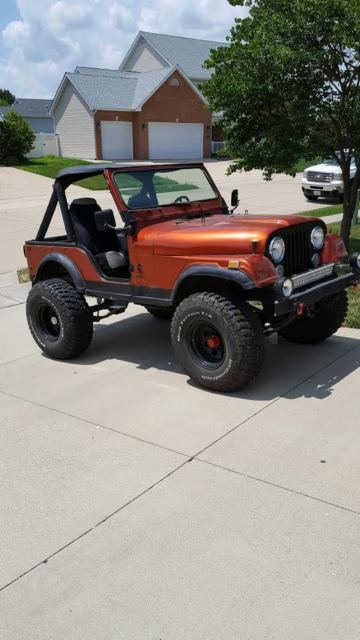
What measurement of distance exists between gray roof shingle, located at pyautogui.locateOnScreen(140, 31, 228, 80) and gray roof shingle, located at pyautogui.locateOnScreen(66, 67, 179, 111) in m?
4.23

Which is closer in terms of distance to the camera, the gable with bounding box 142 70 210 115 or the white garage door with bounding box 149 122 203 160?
the gable with bounding box 142 70 210 115

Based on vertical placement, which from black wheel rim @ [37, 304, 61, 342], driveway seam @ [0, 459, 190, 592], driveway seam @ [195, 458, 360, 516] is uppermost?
black wheel rim @ [37, 304, 61, 342]

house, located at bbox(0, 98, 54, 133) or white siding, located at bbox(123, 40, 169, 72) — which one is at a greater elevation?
white siding, located at bbox(123, 40, 169, 72)

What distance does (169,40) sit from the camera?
44188mm

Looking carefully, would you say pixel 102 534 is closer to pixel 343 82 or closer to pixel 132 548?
pixel 132 548

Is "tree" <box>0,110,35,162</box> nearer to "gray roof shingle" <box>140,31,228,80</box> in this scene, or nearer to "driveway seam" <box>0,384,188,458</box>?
"gray roof shingle" <box>140,31,228,80</box>

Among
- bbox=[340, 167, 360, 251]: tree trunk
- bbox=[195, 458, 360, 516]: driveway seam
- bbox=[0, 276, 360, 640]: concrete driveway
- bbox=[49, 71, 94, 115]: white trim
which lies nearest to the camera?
bbox=[0, 276, 360, 640]: concrete driveway

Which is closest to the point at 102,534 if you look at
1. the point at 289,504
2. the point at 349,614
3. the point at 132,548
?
the point at 132,548

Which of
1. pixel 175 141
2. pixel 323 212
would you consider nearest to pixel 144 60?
pixel 175 141

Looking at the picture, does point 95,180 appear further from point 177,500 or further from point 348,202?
point 177,500

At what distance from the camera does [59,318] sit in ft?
17.1

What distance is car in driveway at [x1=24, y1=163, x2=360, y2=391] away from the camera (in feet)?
13.8

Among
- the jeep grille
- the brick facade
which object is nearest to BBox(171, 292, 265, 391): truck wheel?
the jeep grille

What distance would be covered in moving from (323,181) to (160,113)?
22206mm
